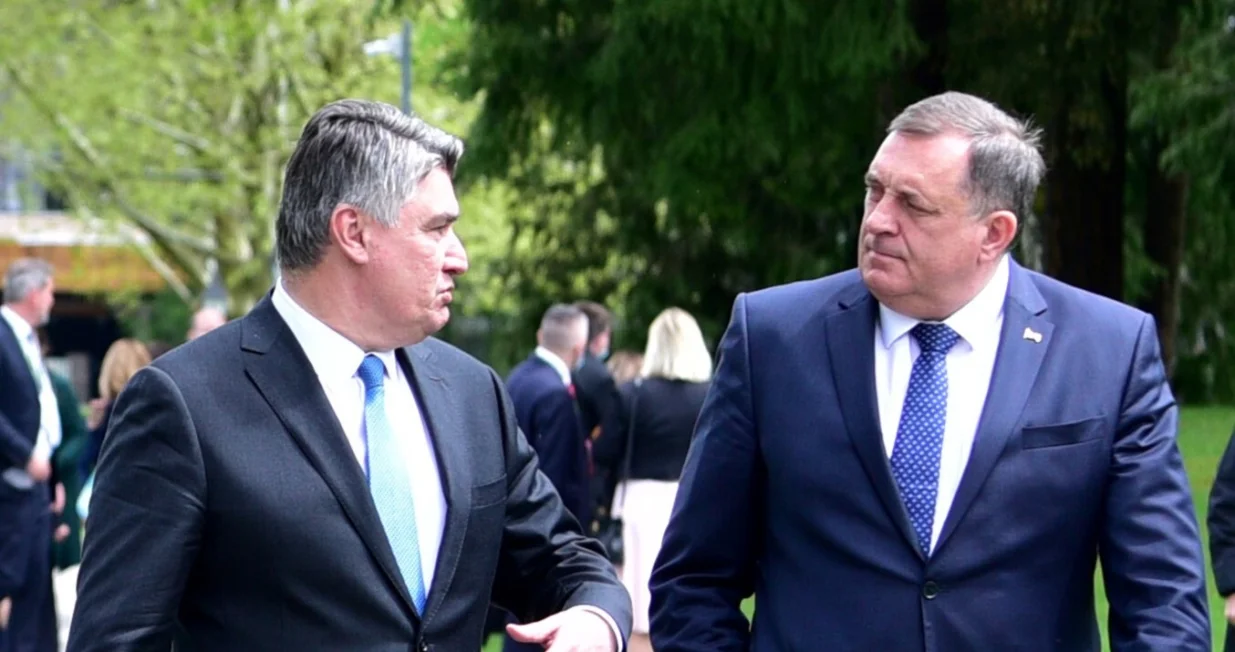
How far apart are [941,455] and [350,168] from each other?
124 cm

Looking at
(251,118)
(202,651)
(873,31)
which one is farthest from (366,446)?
(251,118)

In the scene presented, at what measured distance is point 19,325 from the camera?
9.83 metres

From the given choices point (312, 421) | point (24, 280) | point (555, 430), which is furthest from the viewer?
point (555, 430)

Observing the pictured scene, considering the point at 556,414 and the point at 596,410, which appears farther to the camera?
the point at 596,410

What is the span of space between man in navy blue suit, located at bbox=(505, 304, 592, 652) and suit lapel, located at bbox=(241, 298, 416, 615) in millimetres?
7622

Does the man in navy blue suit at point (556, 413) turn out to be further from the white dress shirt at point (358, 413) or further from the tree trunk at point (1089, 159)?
the white dress shirt at point (358, 413)

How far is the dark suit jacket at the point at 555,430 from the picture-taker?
37.1 feet

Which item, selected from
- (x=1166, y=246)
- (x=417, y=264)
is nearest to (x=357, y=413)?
(x=417, y=264)

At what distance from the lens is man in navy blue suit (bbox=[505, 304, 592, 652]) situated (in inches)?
445

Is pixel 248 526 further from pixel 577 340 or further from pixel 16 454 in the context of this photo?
pixel 577 340

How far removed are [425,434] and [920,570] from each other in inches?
37.8

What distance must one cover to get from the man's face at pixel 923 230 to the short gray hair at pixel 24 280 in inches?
270

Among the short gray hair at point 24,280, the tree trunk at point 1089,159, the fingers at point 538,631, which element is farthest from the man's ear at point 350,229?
→ the tree trunk at point 1089,159

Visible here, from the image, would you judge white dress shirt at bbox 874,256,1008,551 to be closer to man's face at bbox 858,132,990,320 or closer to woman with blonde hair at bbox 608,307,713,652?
man's face at bbox 858,132,990,320
